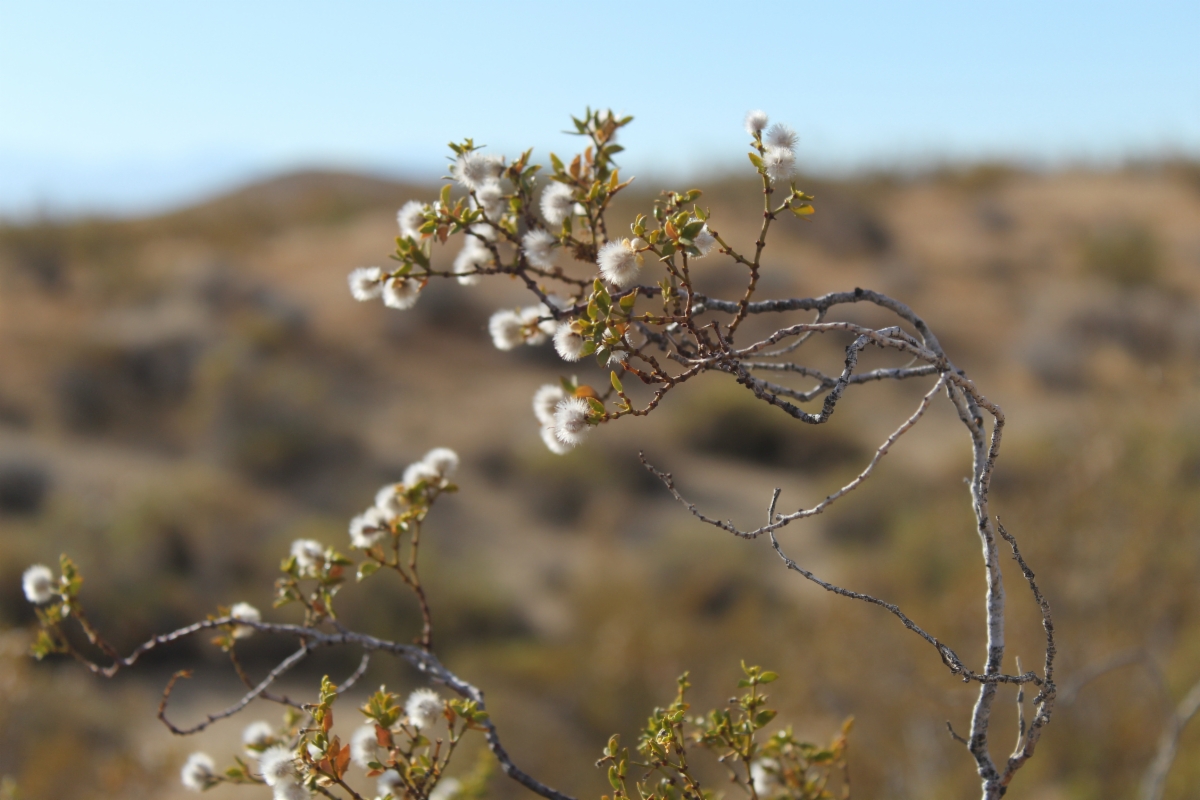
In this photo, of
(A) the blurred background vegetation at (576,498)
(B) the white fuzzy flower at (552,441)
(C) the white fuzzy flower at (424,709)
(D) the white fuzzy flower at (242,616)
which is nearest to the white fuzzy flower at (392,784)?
(C) the white fuzzy flower at (424,709)

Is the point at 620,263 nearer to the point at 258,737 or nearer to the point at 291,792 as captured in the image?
the point at 291,792

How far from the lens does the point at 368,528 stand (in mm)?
1581

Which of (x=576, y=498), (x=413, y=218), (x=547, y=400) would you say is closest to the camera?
(x=413, y=218)

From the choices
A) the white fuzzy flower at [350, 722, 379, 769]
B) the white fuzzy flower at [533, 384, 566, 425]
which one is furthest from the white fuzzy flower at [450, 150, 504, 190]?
the white fuzzy flower at [350, 722, 379, 769]

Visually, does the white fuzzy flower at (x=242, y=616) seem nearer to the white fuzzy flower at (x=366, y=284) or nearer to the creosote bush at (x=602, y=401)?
the creosote bush at (x=602, y=401)

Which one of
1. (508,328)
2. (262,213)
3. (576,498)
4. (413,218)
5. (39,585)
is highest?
(262,213)

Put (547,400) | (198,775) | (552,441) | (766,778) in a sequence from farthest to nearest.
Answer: (766,778) → (198,775) → (547,400) → (552,441)

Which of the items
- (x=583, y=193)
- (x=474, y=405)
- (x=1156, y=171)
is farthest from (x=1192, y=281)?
(x=583, y=193)

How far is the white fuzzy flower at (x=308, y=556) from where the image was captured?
158 centimetres

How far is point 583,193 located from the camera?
4.74 feet

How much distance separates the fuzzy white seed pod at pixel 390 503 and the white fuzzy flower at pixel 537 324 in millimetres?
364

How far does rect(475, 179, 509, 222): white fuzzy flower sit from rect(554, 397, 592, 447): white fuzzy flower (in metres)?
0.37

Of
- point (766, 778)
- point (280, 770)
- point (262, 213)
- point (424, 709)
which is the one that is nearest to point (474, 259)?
point (424, 709)

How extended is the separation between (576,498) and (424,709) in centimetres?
1000
